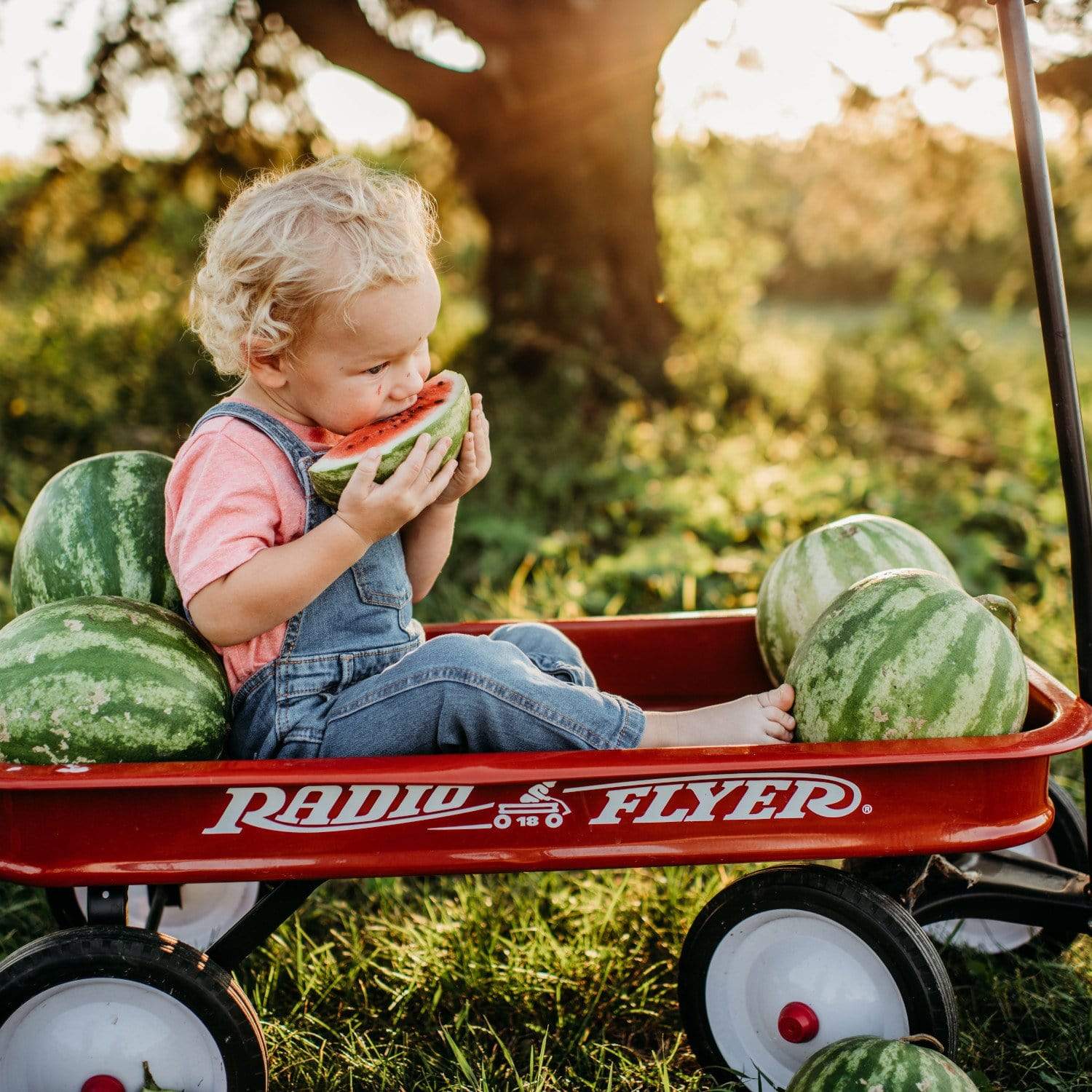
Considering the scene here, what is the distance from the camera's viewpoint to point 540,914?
Answer: 2.91 metres

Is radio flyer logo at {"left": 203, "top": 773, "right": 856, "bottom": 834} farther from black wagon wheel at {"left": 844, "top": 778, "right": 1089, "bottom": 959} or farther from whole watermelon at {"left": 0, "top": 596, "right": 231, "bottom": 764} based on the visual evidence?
black wagon wheel at {"left": 844, "top": 778, "right": 1089, "bottom": 959}

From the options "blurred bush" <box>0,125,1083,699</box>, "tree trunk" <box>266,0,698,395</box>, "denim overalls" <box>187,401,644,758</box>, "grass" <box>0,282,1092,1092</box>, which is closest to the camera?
"denim overalls" <box>187,401,644,758</box>

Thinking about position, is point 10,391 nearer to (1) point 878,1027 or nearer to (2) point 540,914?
(2) point 540,914

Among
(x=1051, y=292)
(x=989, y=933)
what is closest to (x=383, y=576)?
(x=1051, y=292)

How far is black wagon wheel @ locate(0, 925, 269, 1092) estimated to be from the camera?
1.99 metres

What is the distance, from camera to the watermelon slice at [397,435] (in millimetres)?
2090

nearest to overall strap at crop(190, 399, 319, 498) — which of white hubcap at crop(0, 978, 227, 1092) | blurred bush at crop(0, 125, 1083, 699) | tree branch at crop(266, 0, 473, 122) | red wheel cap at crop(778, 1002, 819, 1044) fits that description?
white hubcap at crop(0, 978, 227, 1092)

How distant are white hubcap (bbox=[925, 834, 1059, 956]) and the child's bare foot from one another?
2.79 feet

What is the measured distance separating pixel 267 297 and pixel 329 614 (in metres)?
0.69

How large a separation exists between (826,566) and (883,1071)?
3.97ft

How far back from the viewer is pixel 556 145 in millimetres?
7500

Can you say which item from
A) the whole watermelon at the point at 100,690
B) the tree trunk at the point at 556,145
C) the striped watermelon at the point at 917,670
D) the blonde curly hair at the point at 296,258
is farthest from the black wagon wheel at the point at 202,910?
the tree trunk at the point at 556,145

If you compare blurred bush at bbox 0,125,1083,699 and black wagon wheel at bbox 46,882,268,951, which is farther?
blurred bush at bbox 0,125,1083,699

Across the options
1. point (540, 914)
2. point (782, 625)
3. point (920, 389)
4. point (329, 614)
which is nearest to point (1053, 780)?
point (782, 625)
